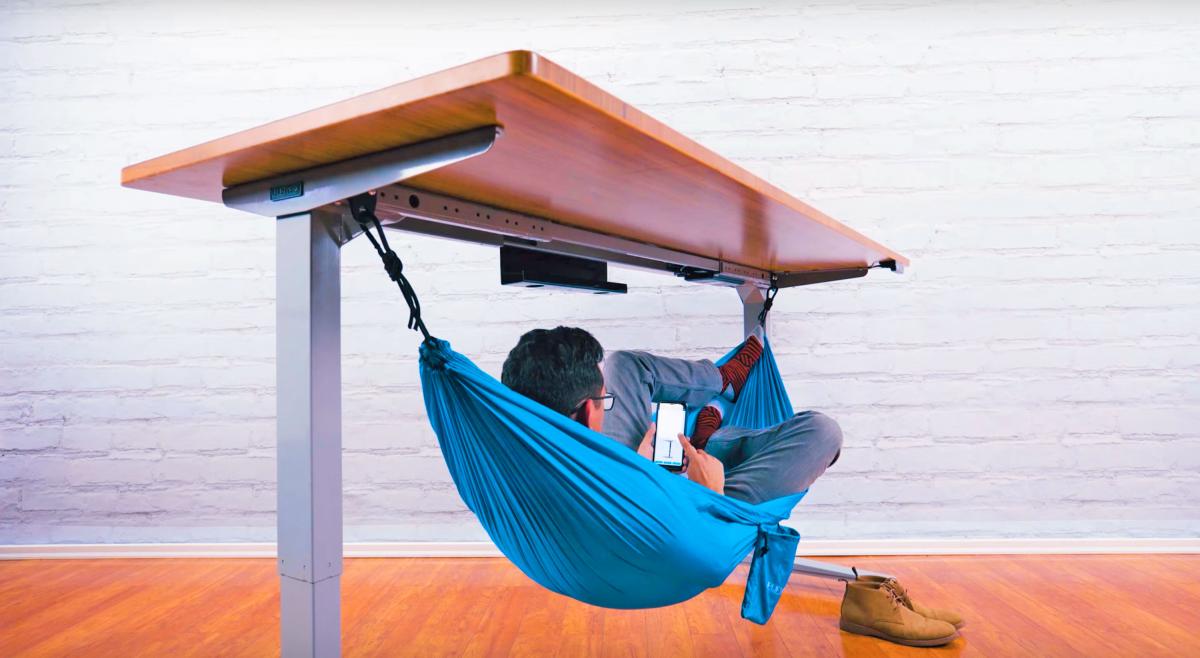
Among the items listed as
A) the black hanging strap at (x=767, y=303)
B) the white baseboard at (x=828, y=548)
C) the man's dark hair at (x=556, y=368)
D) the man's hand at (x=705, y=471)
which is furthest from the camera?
the white baseboard at (x=828, y=548)

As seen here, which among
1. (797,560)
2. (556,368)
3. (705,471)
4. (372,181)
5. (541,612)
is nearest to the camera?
(372,181)

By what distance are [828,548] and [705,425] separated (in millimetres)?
904

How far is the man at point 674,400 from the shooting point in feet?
3.99

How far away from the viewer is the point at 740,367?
1931mm

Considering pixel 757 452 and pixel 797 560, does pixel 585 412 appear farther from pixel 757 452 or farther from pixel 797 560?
pixel 797 560

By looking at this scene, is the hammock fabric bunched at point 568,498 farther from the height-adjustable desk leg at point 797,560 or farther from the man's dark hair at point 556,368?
the height-adjustable desk leg at point 797,560

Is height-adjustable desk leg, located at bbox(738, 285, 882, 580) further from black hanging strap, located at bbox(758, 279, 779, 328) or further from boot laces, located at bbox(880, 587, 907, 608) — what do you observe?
boot laces, located at bbox(880, 587, 907, 608)

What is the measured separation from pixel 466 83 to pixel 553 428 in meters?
0.51

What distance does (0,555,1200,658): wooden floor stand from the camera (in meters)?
1.67

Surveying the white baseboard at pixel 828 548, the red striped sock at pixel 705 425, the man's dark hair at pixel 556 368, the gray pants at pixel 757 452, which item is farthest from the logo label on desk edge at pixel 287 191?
the white baseboard at pixel 828 548

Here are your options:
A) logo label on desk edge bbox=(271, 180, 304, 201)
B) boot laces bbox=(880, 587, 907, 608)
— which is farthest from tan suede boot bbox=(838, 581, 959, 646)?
logo label on desk edge bbox=(271, 180, 304, 201)

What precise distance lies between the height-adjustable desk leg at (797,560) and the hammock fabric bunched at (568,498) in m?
0.79

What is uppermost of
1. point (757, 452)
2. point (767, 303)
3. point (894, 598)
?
point (767, 303)

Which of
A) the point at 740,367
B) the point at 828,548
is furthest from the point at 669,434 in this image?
the point at 828,548
